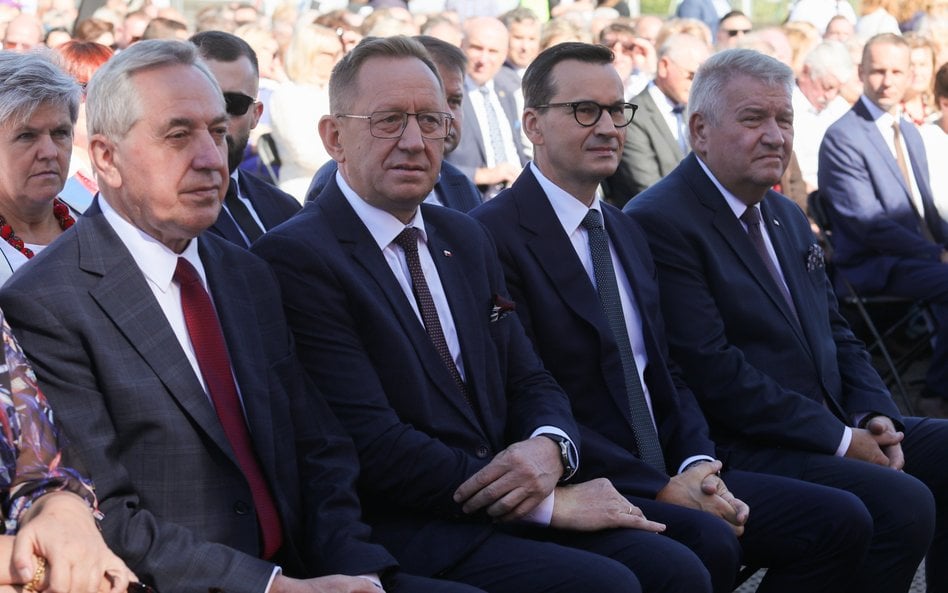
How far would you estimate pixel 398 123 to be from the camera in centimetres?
387

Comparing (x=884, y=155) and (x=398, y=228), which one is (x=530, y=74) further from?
(x=884, y=155)

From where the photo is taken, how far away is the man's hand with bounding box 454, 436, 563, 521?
349 centimetres

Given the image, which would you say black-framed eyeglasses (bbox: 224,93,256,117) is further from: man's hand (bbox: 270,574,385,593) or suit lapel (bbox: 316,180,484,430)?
man's hand (bbox: 270,574,385,593)

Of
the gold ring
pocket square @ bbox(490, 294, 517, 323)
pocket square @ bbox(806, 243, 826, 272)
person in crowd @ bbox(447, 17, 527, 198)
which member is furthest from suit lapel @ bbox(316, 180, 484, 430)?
person in crowd @ bbox(447, 17, 527, 198)

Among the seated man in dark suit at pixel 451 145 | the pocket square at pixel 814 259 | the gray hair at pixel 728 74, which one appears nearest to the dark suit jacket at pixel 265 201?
the seated man in dark suit at pixel 451 145

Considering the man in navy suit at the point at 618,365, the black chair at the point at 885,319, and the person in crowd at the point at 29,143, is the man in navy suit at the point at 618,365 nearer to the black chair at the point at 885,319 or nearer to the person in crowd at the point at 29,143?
the person in crowd at the point at 29,143

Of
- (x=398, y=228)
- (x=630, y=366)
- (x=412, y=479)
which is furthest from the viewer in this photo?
(x=630, y=366)

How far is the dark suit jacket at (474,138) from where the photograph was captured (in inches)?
323

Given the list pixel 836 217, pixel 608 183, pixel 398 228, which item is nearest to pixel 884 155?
pixel 836 217

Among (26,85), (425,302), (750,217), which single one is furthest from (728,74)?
(26,85)

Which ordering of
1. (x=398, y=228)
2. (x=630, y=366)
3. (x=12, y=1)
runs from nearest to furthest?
(x=398, y=228) < (x=630, y=366) < (x=12, y=1)

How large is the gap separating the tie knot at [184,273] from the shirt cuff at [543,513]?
1.12 metres

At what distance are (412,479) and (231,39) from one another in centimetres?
268

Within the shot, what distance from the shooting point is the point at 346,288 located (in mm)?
3594
